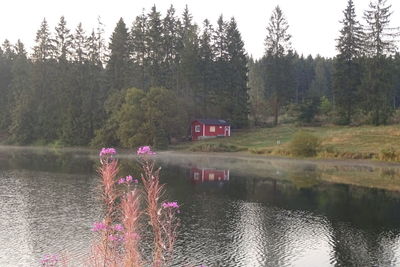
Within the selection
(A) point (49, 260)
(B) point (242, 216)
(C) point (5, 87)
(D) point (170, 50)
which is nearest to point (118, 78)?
(D) point (170, 50)

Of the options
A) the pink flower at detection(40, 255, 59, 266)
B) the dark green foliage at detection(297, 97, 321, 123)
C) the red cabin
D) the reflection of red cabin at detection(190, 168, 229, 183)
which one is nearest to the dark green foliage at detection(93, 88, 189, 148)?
the red cabin

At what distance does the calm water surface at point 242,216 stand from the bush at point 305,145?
1123 cm

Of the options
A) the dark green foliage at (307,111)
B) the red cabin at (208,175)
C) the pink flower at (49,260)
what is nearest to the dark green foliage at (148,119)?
the red cabin at (208,175)

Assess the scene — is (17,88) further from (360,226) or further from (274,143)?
(360,226)

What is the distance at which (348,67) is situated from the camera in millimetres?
83938

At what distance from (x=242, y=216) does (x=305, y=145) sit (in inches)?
1399

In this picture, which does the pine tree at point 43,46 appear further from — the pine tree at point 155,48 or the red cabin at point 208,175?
the red cabin at point 208,175

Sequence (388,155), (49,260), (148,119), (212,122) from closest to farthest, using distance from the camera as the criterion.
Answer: (49,260)
(388,155)
(148,119)
(212,122)

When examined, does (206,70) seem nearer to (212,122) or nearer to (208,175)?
(212,122)

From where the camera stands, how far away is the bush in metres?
60.1

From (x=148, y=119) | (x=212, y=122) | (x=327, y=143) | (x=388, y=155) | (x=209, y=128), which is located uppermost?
(x=148, y=119)

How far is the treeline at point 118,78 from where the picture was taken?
88.7 m

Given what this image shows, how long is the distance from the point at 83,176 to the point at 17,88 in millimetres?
68914

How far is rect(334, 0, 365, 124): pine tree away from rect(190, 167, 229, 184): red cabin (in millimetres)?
42305
